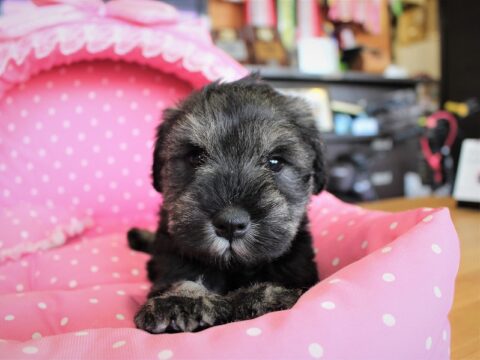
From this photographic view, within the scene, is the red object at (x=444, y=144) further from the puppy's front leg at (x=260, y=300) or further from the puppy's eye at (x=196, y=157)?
the puppy's front leg at (x=260, y=300)

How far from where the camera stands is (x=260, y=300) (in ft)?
4.07

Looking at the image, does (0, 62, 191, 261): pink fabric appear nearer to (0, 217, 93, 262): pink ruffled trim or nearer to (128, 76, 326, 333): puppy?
(0, 217, 93, 262): pink ruffled trim

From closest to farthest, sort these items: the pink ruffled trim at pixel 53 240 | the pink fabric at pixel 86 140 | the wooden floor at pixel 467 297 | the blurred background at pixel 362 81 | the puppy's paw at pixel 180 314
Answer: the puppy's paw at pixel 180 314 → the wooden floor at pixel 467 297 → the pink ruffled trim at pixel 53 240 → the pink fabric at pixel 86 140 → the blurred background at pixel 362 81

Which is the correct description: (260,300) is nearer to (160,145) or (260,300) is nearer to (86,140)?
(160,145)

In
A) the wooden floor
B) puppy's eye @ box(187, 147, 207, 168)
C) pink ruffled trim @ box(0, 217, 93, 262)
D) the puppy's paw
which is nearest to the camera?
the puppy's paw

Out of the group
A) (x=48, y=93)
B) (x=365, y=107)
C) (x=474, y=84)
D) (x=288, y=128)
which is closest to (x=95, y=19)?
(x=48, y=93)

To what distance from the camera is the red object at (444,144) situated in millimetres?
4918

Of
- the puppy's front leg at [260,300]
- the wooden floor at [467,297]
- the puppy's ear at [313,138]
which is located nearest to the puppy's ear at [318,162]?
the puppy's ear at [313,138]

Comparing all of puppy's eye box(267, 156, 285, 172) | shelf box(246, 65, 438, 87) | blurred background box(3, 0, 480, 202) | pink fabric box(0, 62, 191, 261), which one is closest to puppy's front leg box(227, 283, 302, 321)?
puppy's eye box(267, 156, 285, 172)

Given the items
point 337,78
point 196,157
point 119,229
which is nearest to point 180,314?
point 196,157

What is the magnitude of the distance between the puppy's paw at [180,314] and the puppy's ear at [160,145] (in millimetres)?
684

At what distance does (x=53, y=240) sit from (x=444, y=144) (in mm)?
4423

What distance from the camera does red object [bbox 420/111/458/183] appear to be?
4918 millimetres

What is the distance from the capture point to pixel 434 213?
1.35 metres
